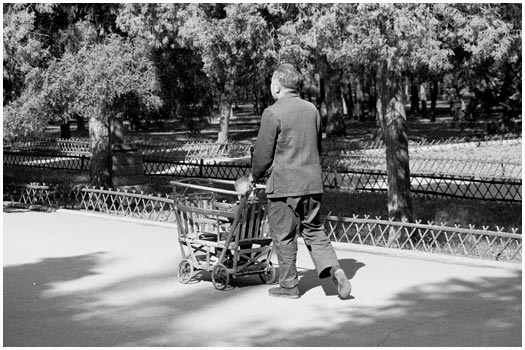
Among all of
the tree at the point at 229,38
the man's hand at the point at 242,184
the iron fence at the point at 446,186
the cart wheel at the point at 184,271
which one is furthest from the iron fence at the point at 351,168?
the man's hand at the point at 242,184

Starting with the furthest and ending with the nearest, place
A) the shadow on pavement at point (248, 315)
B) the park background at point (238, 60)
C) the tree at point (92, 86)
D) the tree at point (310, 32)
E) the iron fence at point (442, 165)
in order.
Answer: the iron fence at point (442, 165), the tree at point (92, 86), the tree at point (310, 32), the park background at point (238, 60), the shadow on pavement at point (248, 315)

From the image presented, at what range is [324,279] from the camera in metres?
8.36

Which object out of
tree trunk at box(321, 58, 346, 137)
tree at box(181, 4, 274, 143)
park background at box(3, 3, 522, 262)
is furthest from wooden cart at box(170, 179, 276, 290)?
tree trunk at box(321, 58, 346, 137)

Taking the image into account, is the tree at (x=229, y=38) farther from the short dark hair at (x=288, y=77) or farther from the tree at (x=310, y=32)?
the short dark hair at (x=288, y=77)

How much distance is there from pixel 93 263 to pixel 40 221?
3534 mm

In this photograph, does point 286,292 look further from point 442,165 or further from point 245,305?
point 442,165

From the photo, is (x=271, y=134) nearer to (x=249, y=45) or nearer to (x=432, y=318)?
(x=432, y=318)

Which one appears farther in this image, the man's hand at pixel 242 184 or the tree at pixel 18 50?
the tree at pixel 18 50

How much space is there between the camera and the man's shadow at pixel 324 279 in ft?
26.1

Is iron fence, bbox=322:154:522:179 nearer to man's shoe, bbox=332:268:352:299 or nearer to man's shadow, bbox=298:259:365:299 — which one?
man's shadow, bbox=298:259:365:299

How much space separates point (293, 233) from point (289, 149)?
668 millimetres

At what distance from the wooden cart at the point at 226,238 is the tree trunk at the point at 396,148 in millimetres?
5137

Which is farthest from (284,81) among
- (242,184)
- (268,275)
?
(268,275)

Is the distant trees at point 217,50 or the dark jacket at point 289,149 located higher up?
the distant trees at point 217,50
